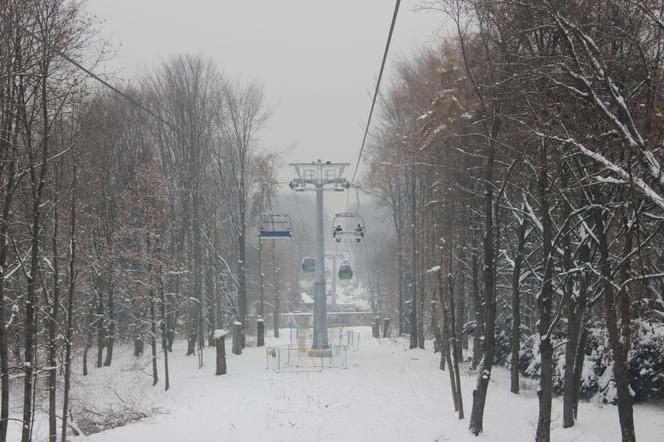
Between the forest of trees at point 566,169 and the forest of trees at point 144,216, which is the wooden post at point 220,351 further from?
the forest of trees at point 566,169

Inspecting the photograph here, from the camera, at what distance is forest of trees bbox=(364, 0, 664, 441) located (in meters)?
6.41

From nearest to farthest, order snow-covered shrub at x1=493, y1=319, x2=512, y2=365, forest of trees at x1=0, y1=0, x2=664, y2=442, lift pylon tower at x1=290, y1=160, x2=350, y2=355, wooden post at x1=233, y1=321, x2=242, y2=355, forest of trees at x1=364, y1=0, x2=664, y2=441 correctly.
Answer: forest of trees at x1=364, y1=0, x2=664, y2=441 < forest of trees at x1=0, y1=0, x2=664, y2=442 < snow-covered shrub at x1=493, y1=319, x2=512, y2=365 < wooden post at x1=233, y1=321, x2=242, y2=355 < lift pylon tower at x1=290, y1=160, x2=350, y2=355

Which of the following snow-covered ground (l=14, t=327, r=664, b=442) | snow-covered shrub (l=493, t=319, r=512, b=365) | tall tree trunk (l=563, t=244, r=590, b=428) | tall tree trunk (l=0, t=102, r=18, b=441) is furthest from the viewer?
snow-covered shrub (l=493, t=319, r=512, b=365)

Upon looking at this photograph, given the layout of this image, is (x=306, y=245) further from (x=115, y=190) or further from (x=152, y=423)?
(x=152, y=423)

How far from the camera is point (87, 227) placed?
706 inches

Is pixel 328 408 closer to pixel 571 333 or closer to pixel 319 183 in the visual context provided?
pixel 571 333

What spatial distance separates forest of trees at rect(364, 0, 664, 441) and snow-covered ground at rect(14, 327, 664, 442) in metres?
0.68

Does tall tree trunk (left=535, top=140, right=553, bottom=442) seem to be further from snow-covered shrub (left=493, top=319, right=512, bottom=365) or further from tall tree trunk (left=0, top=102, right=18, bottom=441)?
snow-covered shrub (left=493, top=319, right=512, bottom=365)

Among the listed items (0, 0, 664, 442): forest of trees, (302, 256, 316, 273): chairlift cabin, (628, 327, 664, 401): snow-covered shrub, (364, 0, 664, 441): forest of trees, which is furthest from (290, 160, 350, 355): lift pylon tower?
(628, 327, 664, 401): snow-covered shrub

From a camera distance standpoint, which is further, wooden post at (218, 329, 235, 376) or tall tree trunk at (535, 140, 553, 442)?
wooden post at (218, 329, 235, 376)

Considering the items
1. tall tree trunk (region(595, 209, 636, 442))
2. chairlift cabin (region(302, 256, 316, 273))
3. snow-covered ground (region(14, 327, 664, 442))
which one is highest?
chairlift cabin (region(302, 256, 316, 273))

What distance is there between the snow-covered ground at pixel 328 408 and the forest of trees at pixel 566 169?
0.68 metres

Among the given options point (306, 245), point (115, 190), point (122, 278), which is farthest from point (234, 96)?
point (306, 245)

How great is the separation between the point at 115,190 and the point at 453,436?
17.6m
